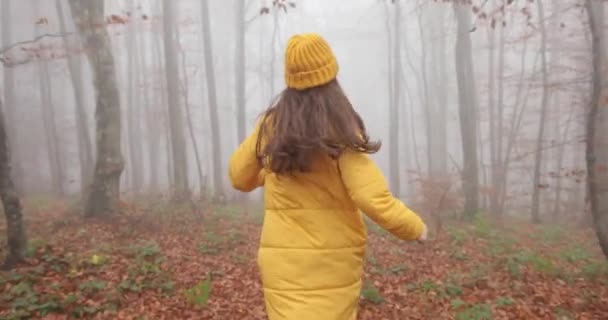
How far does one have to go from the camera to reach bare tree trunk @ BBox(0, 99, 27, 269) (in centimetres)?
633

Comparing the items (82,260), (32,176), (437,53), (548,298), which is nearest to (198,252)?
(82,260)

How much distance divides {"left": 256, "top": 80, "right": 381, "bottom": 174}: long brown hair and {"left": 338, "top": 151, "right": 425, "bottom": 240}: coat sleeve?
7 cm

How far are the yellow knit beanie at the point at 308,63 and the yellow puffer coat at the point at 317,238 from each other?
0.38m

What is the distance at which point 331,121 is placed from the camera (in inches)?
95.3

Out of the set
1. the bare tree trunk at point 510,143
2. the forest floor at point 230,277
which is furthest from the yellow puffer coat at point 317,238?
the bare tree trunk at point 510,143

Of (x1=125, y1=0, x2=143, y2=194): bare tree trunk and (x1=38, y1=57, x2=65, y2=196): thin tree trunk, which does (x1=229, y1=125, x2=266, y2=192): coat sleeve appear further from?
(x1=125, y1=0, x2=143, y2=194): bare tree trunk

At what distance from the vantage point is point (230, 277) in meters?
7.21

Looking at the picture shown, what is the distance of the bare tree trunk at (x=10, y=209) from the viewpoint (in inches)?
249

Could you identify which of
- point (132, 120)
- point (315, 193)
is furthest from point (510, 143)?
point (132, 120)

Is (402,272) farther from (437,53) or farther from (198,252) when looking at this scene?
(437,53)

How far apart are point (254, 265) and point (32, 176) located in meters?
23.7

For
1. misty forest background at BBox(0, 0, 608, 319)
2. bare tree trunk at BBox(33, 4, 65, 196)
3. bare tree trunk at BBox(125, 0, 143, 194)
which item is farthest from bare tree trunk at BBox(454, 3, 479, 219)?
bare tree trunk at BBox(33, 4, 65, 196)

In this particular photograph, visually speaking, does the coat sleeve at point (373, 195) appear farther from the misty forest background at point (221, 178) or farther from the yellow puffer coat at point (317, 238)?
the misty forest background at point (221, 178)

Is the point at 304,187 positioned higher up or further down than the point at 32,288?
higher up
